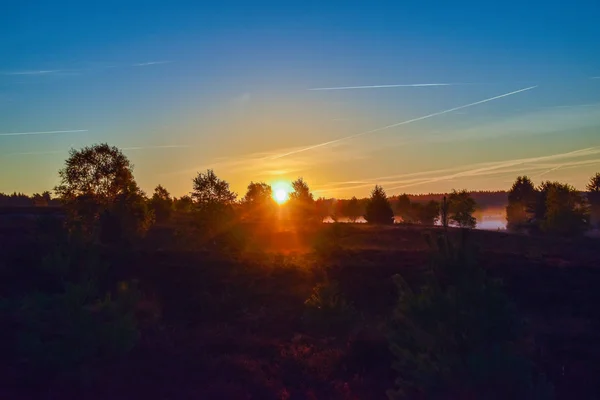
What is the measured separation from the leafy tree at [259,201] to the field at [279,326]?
59.1m

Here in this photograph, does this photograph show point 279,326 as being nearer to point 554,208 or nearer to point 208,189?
point 208,189

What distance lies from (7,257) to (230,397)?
28.4 m

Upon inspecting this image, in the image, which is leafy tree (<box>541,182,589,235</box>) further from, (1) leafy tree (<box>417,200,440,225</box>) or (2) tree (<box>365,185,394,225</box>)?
(1) leafy tree (<box>417,200,440,225</box>)

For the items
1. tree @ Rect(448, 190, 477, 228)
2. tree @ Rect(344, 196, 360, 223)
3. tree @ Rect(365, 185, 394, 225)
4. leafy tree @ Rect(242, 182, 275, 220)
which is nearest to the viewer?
tree @ Rect(365, 185, 394, 225)

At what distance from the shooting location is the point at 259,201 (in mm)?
115438

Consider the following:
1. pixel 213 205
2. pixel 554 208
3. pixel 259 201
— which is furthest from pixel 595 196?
pixel 213 205

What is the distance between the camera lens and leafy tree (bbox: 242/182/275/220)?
108 metres

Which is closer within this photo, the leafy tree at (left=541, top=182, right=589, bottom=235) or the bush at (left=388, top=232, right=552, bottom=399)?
the bush at (left=388, top=232, right=552, bottom=399)

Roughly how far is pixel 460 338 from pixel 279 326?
1270cm

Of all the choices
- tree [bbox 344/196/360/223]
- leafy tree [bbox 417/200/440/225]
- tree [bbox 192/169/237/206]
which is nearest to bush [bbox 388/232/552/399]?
tree [bbox 192/169/237/206]

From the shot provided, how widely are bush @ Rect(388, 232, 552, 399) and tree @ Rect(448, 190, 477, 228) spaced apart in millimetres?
83683

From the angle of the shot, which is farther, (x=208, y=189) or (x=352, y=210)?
(x=352, y=210)

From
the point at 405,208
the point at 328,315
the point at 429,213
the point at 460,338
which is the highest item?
the point at 405,208

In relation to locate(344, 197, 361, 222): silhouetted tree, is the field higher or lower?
lower
